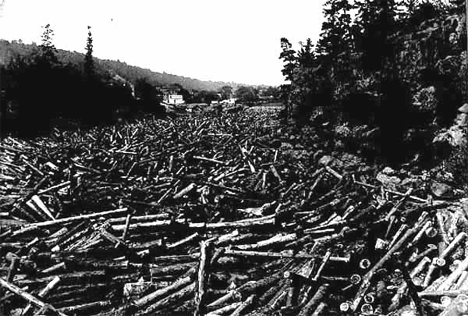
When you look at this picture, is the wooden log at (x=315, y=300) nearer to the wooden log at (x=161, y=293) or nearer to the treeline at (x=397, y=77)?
the wooden log at (x=161, y=293)

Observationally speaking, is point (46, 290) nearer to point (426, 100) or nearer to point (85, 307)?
point (85, 307)

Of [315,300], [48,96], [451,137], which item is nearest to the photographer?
[315,300]

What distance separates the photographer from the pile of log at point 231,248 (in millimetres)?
5602

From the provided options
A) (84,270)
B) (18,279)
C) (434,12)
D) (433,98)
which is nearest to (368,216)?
(84,270)

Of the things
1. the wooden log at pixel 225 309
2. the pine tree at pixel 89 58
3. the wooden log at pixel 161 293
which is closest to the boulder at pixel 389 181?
the wooden log at pixel 225 309

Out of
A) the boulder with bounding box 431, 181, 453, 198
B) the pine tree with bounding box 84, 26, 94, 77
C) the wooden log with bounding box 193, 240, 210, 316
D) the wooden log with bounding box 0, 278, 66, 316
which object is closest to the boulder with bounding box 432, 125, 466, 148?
the boulder with bounding box 431, 181, 453, 198

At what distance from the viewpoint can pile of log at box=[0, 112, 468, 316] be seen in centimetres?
→ 560

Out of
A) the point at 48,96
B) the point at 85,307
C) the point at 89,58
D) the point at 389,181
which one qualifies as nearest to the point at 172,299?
the point at 85,307

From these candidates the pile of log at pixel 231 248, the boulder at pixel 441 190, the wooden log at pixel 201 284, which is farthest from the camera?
the boulder at pixel 441 190

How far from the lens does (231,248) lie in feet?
22.9

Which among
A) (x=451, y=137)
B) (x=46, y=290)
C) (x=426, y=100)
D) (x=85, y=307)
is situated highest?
(x=426, y=100)

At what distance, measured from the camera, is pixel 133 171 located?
13977 millimetres

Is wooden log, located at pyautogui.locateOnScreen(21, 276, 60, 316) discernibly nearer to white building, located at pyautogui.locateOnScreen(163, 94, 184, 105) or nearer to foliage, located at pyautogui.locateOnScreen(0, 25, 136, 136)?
foliage, located at pyautogui.locateOnScreen(0, 25, 136, 136)

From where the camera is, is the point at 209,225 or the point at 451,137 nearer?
the point at 209,225
